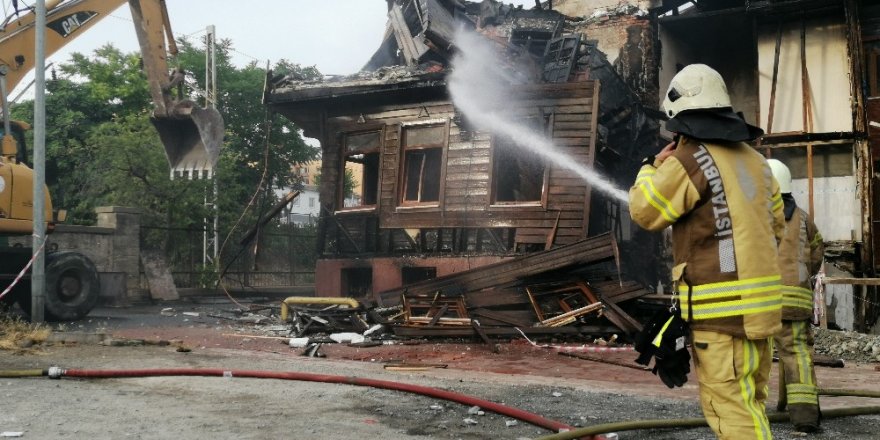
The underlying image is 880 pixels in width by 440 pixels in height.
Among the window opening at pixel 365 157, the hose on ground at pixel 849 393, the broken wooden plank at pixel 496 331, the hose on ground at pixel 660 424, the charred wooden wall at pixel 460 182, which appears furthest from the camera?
the window opening at pixel 365 157

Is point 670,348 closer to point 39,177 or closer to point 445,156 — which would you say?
point 39,177

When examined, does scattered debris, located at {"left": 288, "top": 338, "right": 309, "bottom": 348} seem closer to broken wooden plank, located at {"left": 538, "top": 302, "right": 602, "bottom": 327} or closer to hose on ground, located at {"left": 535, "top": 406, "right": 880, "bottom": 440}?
broken wooden plank, located at {"left": 538, "top": 302, "right": 602, "bottom": 327}

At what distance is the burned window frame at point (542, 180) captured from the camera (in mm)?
13852

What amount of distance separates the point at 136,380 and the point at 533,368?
418 centimetres

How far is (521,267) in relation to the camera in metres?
11.2

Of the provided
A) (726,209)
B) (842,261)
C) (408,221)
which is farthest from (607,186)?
(726,209)

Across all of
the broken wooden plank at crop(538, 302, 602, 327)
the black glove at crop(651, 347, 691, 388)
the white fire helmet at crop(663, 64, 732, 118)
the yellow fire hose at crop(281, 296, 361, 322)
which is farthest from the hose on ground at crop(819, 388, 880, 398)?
the yellow fire hose at crop(281, 296, 361, 322)

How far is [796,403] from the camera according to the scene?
14.8ft

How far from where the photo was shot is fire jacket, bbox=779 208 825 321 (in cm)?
457

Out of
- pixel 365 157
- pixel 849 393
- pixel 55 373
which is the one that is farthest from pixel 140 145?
pixel 849 393

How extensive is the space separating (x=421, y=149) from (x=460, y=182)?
1.38m

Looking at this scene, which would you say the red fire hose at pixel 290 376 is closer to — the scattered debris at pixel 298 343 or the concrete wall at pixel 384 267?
the scattered debris at pixel 298 343

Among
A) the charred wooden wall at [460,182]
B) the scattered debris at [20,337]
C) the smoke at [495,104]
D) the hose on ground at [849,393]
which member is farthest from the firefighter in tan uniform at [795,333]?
the smoke at [495,104]

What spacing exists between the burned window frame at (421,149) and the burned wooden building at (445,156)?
0.09 ft
